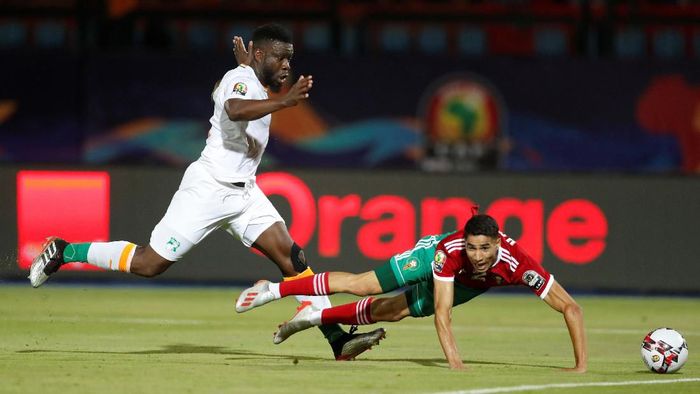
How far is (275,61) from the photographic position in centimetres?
982

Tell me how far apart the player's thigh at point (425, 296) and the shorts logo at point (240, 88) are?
185 cm

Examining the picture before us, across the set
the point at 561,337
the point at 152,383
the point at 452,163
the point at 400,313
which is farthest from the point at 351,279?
the point at 452,163

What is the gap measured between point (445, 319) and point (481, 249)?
1.74 ft

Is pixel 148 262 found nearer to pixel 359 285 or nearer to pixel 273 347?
pixel 359 285

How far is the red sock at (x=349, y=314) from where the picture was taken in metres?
9.86

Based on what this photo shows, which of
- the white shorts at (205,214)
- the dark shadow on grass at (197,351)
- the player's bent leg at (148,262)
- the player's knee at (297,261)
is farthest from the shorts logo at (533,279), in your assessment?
the player's bent leg at (148,262)

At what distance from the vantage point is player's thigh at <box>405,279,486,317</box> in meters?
9.73

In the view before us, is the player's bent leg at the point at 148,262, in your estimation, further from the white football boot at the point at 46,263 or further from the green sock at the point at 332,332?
the green sock at the point at 332,332

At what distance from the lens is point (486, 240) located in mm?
8844

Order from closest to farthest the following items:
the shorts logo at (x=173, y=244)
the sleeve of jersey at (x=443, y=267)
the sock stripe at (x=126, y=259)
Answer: the sleeve of jersey at (x=443, y=267) → the shorts logo at (x=173, y=244) → the sock stripe at (x=126, y=259)

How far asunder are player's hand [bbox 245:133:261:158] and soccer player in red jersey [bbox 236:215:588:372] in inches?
38.0

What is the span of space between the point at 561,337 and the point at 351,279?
3351mm

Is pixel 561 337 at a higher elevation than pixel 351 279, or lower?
lower

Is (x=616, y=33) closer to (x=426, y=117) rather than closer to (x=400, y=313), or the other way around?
(x=426, y=117)
